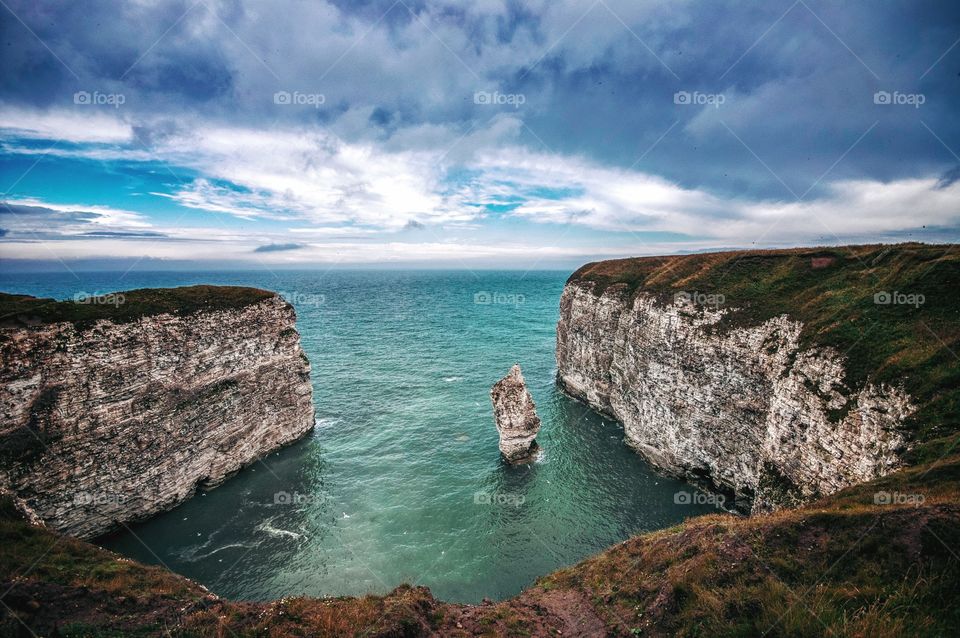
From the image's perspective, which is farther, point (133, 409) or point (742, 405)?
point (742, 405)

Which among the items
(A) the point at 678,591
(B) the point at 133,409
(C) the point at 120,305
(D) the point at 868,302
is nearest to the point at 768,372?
(D) the point at 868,302

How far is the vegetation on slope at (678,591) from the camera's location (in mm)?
10570

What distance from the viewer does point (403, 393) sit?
54625 millimetres

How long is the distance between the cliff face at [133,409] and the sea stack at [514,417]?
24.8 metres

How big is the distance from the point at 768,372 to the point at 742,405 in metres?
3.44

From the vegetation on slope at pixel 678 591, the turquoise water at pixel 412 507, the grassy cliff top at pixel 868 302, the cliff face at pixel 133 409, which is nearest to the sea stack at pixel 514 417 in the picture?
the turquoise water at pixel 412 507

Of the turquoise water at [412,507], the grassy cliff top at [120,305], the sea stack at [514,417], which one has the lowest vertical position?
the turquoise water at [412,507]

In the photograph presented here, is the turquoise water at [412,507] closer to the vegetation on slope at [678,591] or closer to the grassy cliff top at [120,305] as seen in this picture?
the vegetation on slope at [678,591]

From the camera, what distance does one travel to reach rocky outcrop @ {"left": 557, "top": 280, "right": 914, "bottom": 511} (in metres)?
22.1

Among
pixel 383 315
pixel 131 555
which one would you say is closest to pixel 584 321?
pixel 131 555

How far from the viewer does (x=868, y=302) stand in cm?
2678

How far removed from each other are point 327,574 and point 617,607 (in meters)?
20.7

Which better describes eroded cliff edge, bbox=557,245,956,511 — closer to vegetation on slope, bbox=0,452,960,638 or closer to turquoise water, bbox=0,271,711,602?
turquoise water, bbox=0,271,711,602

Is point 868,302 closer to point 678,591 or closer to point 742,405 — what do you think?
point 742,405
